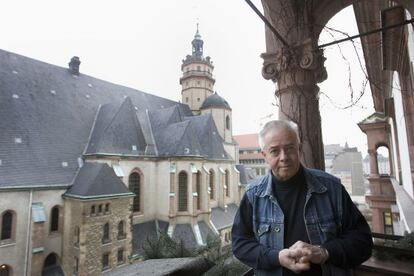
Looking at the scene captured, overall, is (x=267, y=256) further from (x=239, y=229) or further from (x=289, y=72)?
(x=289, y=72)

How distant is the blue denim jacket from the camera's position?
136 centimetres

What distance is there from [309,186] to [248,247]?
0.49 meters

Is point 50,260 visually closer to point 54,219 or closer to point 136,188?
point 54,219

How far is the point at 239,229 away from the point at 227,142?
30.8m

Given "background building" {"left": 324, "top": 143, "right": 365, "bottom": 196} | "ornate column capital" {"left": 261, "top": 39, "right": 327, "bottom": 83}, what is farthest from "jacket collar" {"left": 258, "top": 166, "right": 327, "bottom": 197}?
"background building" {"left": 324, "top": 143, "right": 365, "bottom": 196}

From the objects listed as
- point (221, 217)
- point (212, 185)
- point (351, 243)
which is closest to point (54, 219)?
point (221, 217)

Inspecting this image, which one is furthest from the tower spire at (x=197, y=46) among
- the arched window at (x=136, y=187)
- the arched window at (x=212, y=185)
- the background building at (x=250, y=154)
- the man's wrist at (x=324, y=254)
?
the man's wrist at (x=324, y=254)

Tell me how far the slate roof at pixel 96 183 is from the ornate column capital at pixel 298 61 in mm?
13674

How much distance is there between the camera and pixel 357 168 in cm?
3944

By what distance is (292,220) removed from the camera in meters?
1.43

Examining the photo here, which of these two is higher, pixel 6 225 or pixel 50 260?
pixel 6 225

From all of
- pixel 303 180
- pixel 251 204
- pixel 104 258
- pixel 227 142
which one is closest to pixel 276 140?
pixel 303 180

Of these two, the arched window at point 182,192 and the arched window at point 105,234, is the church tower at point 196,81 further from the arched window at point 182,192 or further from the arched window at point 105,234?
the arched window at point 105,234

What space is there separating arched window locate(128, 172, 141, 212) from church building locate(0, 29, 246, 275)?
3.1 inches
